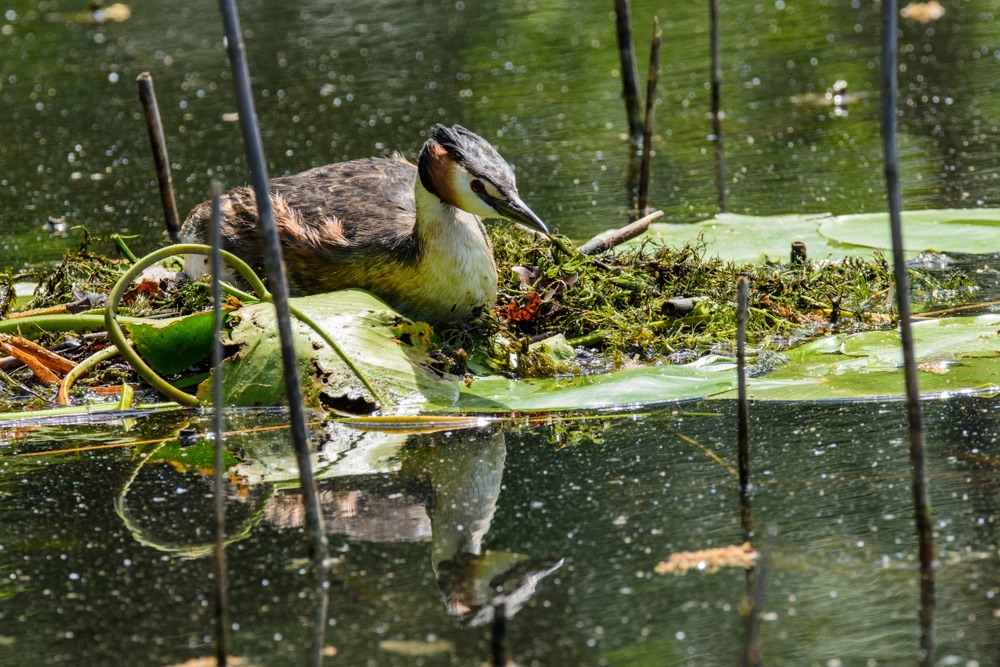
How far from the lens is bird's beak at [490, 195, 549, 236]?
503cm

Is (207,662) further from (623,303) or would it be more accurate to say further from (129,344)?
(623,303)

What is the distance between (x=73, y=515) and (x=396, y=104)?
8.14 meters

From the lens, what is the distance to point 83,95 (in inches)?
524

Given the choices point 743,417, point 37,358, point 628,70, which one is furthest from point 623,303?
point 628,70

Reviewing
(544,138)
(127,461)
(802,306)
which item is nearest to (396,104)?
(544,138)

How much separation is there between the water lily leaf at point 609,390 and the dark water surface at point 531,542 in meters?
0.09

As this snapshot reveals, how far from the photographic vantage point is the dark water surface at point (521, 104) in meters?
8.41

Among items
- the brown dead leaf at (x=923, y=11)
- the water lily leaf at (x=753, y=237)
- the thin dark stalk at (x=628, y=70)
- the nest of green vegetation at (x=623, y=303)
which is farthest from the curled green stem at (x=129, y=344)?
the brown dead leaf at (x=923, y=11)

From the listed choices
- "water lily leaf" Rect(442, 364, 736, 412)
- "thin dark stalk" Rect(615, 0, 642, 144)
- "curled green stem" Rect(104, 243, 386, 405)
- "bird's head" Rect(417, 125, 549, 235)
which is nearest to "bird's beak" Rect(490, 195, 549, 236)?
"bird's head" Rect(417, 125, 549, 235)

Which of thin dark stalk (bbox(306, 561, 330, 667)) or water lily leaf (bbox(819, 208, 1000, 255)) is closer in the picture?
thin dark stalk (bbox(306, 561, 330, 667))

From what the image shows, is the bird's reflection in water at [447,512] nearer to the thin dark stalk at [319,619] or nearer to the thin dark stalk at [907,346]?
the thin dark stalk at [319,619]

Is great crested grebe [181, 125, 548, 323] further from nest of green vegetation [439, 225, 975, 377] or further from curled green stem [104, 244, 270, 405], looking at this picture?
curled green stem [104, 244, 270, 405]

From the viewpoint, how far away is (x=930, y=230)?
21.2 ft

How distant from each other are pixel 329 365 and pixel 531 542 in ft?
5.46
